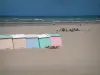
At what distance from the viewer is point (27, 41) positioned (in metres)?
1.04

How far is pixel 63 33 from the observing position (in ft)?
3.56

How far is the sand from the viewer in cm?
105

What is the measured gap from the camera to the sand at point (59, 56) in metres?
1.05

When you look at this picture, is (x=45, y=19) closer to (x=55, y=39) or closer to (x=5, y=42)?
(x=55, y=39)

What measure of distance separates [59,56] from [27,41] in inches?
8.9

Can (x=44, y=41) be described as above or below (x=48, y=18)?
below

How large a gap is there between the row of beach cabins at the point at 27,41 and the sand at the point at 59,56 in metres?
0.03

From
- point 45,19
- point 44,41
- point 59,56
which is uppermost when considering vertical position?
point 45,19

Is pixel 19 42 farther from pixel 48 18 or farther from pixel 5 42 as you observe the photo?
pixel 48 18

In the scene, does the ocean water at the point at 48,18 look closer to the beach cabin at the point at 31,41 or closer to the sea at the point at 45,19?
the sea at the point at 45,19

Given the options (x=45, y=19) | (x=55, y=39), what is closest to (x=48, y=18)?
(x=45, y=19)

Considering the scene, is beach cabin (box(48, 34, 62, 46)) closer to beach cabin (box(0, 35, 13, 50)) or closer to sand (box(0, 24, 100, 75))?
sand (box(0, 24, 100, 75))

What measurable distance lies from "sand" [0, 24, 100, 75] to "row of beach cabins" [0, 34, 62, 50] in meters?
0.03

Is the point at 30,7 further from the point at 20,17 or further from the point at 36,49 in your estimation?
the point at 36,49
